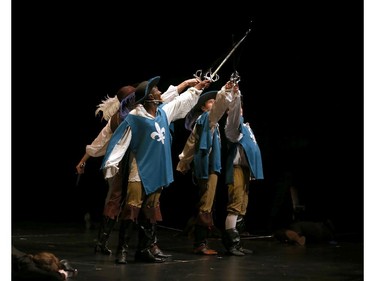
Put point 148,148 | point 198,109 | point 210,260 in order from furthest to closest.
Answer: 1. point 198,109
2. point 210,260
3. point 148,148

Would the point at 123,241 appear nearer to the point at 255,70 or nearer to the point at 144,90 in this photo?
the point at 144,90

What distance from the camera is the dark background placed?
24.2ft

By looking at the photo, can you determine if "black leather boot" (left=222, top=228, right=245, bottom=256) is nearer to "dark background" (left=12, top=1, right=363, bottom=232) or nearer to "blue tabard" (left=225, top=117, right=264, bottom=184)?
"blue tabard" (left=225, top=117, right=264, bottom=184)

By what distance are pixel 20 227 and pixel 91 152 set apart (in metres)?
2.34

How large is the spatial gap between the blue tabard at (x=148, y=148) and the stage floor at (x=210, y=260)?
1.81 feet

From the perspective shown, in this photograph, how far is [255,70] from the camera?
7688 mm

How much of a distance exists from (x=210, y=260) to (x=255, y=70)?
2.80 metres

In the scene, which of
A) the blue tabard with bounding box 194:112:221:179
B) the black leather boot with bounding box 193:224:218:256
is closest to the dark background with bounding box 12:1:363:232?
the blue tabard with bounding box 194:112:221:179

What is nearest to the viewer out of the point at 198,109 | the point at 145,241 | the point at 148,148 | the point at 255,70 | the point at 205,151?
the point at 148,148

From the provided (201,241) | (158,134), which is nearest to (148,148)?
(158,134)

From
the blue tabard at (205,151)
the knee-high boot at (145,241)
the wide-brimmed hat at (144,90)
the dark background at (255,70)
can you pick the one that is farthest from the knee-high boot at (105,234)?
the dark background at (255,70)

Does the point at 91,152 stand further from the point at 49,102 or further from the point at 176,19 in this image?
the point at 49,102

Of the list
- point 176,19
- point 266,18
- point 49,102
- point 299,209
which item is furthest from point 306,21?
point 49,102

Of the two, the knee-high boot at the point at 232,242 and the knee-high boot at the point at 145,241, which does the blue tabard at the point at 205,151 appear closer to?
the knee-high boot at the point at 232,242
